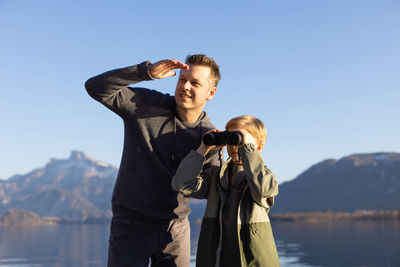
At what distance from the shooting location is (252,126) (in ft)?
10.7

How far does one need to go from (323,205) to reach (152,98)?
5611 inches

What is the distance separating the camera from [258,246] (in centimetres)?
291

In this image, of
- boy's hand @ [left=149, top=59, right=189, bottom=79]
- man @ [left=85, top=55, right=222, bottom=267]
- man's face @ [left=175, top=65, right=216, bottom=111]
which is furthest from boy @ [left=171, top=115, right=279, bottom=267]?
boy's hand @ [left=149, top=59, right=189, bottom=79]

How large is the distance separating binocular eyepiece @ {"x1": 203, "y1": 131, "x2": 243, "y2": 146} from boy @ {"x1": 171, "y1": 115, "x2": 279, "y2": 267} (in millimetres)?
43

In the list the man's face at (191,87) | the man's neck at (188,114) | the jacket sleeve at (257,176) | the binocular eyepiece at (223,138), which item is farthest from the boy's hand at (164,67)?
the jacket sleeve at (257,176)

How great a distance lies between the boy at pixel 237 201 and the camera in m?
2.92

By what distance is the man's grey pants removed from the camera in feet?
11.3

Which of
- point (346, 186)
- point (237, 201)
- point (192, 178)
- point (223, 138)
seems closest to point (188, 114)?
point (223, 138)

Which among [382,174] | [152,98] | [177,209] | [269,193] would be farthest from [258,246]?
[382,174]

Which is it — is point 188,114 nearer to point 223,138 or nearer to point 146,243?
point 223,138

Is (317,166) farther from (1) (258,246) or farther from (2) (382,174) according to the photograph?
(1) (258,246)

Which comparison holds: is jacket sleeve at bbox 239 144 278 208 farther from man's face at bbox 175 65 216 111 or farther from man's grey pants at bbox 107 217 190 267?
man's grey pants at bbox 107 217 190 267

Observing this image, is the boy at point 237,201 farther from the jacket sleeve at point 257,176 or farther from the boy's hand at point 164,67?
the boy's hand at point 164,67

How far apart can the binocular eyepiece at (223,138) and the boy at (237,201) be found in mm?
43
